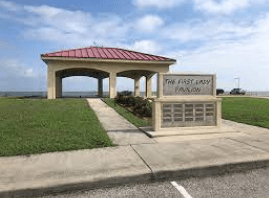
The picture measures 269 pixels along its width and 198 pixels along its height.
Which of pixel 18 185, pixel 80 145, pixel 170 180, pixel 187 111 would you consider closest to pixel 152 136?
pixel 187 111

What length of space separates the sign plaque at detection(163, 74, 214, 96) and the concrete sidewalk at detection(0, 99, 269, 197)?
6.81 feet

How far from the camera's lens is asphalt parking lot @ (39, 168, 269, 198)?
123 inches

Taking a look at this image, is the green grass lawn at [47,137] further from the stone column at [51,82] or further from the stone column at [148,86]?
the stone column at [148,86]

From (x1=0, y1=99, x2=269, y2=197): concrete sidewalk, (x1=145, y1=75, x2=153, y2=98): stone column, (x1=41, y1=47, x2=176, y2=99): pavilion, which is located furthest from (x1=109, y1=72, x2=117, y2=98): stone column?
(x1=0, y1=99, x2=269, y2=197): concrete sidewalk

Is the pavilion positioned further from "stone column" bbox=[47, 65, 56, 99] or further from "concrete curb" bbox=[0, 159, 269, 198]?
"concrete curb" bbox=[0, 159, 269, 198]

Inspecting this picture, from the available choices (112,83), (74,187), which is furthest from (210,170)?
(112,83)

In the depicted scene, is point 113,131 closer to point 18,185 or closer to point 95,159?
point 95,159

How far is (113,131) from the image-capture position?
7004mm

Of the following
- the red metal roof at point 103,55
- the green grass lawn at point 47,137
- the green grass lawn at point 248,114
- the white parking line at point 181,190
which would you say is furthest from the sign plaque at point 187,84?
the red metal roof at point 103,55

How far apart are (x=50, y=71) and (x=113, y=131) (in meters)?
15.0

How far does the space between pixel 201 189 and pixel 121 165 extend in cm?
152

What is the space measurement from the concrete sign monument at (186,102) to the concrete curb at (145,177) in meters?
2.93

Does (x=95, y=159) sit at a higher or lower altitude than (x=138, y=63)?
lower

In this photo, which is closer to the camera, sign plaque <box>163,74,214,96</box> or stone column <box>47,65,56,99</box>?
sign plaque <box>163,74,214,96</box>
